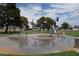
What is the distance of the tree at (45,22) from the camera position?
2.42 metres

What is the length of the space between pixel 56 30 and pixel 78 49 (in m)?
0.26

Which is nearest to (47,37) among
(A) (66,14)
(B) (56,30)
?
(B) (56,30)

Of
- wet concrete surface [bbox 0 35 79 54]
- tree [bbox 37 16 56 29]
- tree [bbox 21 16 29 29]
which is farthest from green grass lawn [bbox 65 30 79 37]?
tree [bbox 21 16 29 29]

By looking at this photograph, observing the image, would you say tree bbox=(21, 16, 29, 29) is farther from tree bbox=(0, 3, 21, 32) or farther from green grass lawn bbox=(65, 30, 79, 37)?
green grass lawn bbox=(65, 30, 79, 37)

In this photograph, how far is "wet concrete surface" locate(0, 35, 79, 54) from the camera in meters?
2.41

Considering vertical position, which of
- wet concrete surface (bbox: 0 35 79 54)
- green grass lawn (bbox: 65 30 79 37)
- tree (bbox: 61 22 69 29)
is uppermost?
tree (bbox: 61 22 69 29)

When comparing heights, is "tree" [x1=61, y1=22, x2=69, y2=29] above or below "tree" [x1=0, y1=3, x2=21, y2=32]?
below

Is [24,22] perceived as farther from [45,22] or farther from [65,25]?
[65,25]

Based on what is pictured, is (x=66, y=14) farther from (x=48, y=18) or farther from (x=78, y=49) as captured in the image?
(x=78, y=49)

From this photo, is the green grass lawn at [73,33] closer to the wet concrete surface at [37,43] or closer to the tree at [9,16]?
the wet concrete surface at [37,43]

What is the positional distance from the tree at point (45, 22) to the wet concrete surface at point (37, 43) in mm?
93

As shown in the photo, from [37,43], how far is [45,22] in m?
0.20

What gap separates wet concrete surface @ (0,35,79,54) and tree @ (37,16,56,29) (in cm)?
9

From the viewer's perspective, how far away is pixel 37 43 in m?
2.44
